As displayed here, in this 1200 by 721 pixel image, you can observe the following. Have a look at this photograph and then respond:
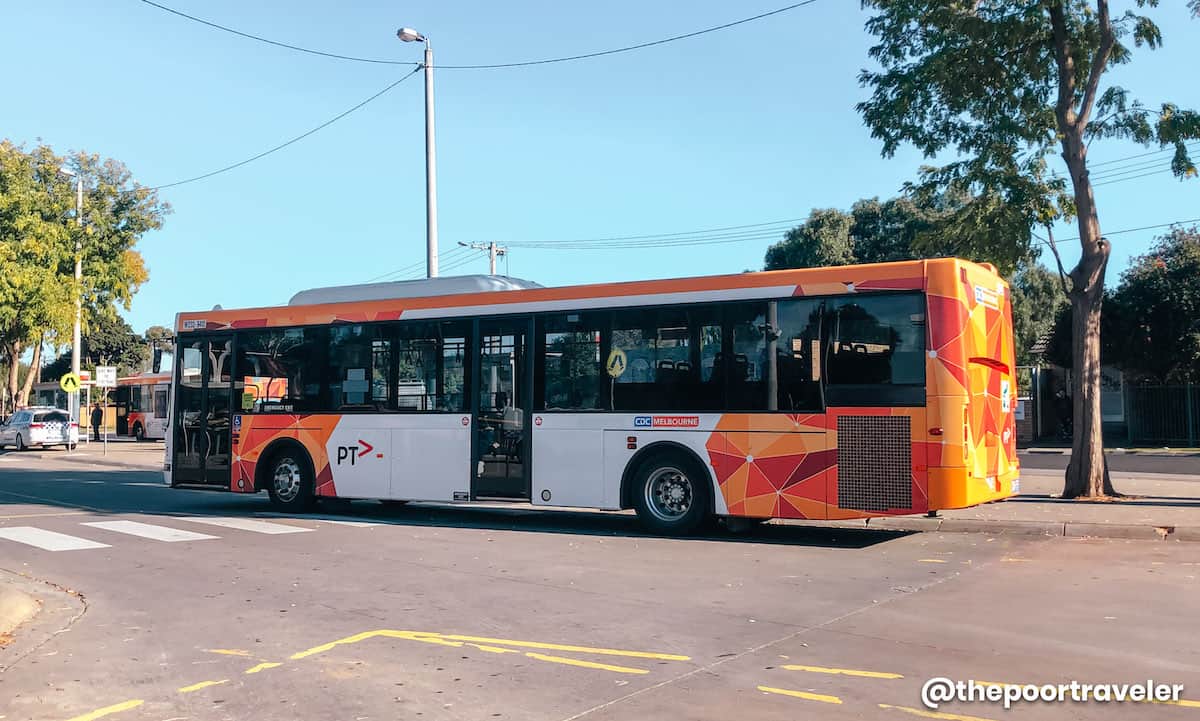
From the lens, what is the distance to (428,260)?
821 inches

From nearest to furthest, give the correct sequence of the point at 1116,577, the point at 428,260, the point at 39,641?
1. the point at 39,641
2. the point at 1116,577
3. the point at 428,260

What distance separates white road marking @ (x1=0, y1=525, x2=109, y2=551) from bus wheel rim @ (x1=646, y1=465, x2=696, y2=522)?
6.82 metres

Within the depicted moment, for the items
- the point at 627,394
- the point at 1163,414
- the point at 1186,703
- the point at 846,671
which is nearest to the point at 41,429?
the point at 627,394

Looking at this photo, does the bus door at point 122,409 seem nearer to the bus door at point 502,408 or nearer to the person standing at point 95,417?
the person standing at point 95,417

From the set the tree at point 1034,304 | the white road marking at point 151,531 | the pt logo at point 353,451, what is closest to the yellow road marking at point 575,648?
the white road marking at point 151,531

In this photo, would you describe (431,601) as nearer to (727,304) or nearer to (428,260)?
(727,304)

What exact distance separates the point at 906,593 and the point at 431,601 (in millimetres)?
4147

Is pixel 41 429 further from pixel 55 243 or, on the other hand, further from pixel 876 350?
pixel 876 350

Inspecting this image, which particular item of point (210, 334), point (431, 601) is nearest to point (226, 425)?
point (210, 334)

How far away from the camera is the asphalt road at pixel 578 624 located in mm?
5480

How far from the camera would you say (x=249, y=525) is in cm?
1403

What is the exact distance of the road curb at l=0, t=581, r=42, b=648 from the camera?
7463 mm

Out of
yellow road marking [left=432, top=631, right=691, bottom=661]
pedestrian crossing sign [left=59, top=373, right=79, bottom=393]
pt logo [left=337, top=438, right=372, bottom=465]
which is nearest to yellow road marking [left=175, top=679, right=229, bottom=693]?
yellow road marking [left=432, top=631, right=691, bottom=661]

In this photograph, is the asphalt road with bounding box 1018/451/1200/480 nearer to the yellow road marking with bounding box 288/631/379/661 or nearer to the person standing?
the yellow road marking with bounding box 288/631/379/661
